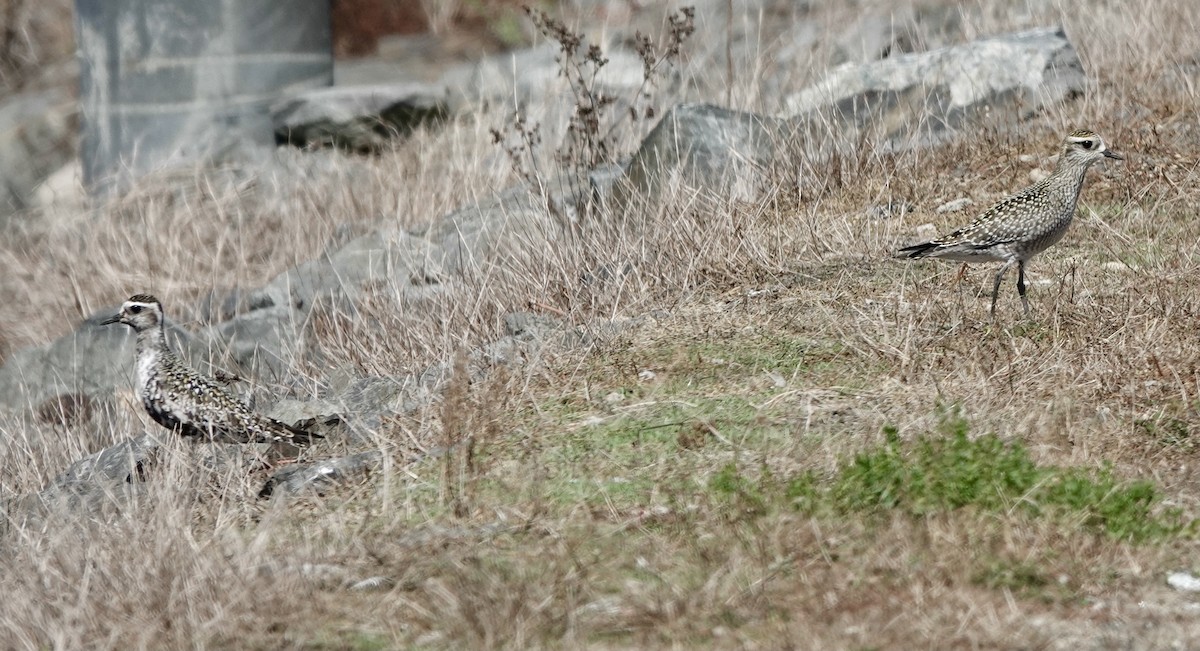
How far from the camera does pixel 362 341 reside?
816 cm

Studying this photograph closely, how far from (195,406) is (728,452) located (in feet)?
8.78

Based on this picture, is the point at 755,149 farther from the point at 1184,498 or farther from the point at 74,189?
the point at 74,189

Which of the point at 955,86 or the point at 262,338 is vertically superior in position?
the point at 955,86

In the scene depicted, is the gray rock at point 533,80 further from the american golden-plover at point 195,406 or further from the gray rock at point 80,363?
the american golden-plover at point 195,406

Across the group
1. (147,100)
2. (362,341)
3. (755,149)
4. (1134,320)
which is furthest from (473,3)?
(1134,320)

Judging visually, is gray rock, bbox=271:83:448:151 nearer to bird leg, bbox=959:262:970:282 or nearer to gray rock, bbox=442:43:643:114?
gray rock, bbox=442:43:643:114

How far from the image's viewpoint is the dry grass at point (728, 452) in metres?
4.60

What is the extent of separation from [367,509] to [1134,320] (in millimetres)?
3476

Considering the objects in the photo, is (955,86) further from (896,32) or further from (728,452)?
(728,452)

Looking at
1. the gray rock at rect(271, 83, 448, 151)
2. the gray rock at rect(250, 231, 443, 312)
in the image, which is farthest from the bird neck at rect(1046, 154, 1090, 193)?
the gray rock at rect(271, 83, 448, 151)

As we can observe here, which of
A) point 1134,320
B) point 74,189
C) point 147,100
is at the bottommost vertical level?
point 74,189

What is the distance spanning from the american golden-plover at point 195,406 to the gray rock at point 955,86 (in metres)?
4.52

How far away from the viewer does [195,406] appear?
6883 mm

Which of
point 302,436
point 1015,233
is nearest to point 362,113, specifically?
point 302,436
